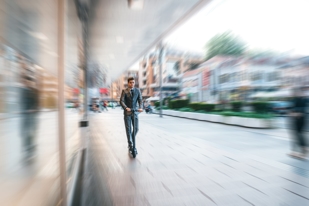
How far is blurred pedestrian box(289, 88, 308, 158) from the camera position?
467cm

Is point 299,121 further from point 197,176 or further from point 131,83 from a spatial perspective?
point 131,83

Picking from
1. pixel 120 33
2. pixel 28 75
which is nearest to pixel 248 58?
pixel 120 33

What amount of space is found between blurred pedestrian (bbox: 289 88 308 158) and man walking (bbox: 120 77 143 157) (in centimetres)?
322

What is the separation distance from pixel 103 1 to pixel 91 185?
4639 millimetres

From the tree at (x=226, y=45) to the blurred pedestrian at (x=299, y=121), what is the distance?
7.95 metres

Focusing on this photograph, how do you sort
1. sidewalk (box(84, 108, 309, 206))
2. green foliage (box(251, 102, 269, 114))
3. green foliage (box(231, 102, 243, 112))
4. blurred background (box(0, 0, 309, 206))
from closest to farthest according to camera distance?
blurred background (box(0, 0, 309, 206)) < sidewalk (box(84, 108, 309, 206)) < green foliage (box(251, 102, 269, 114)) < green foliage (box(231, 102, 243, 112))

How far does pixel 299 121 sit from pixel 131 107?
3519 mm

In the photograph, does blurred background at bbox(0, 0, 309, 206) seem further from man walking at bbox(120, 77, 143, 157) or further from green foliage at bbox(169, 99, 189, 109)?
green foliage at bbox(169, 99, 189, 109)

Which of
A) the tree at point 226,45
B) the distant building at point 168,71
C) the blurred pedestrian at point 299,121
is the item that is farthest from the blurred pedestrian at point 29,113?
the distant building at point 168,71

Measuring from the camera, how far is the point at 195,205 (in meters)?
2.54

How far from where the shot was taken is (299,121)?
15.6 feet

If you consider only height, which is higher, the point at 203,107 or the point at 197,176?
the point at 203,107

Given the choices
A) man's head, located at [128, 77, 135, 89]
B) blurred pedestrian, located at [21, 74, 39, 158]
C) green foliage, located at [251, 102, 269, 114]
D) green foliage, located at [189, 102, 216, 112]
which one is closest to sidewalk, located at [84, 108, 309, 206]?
blurred pedestrian, located at [21, 74, 39, 158]

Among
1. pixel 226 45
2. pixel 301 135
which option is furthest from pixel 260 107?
pixel 301 135
